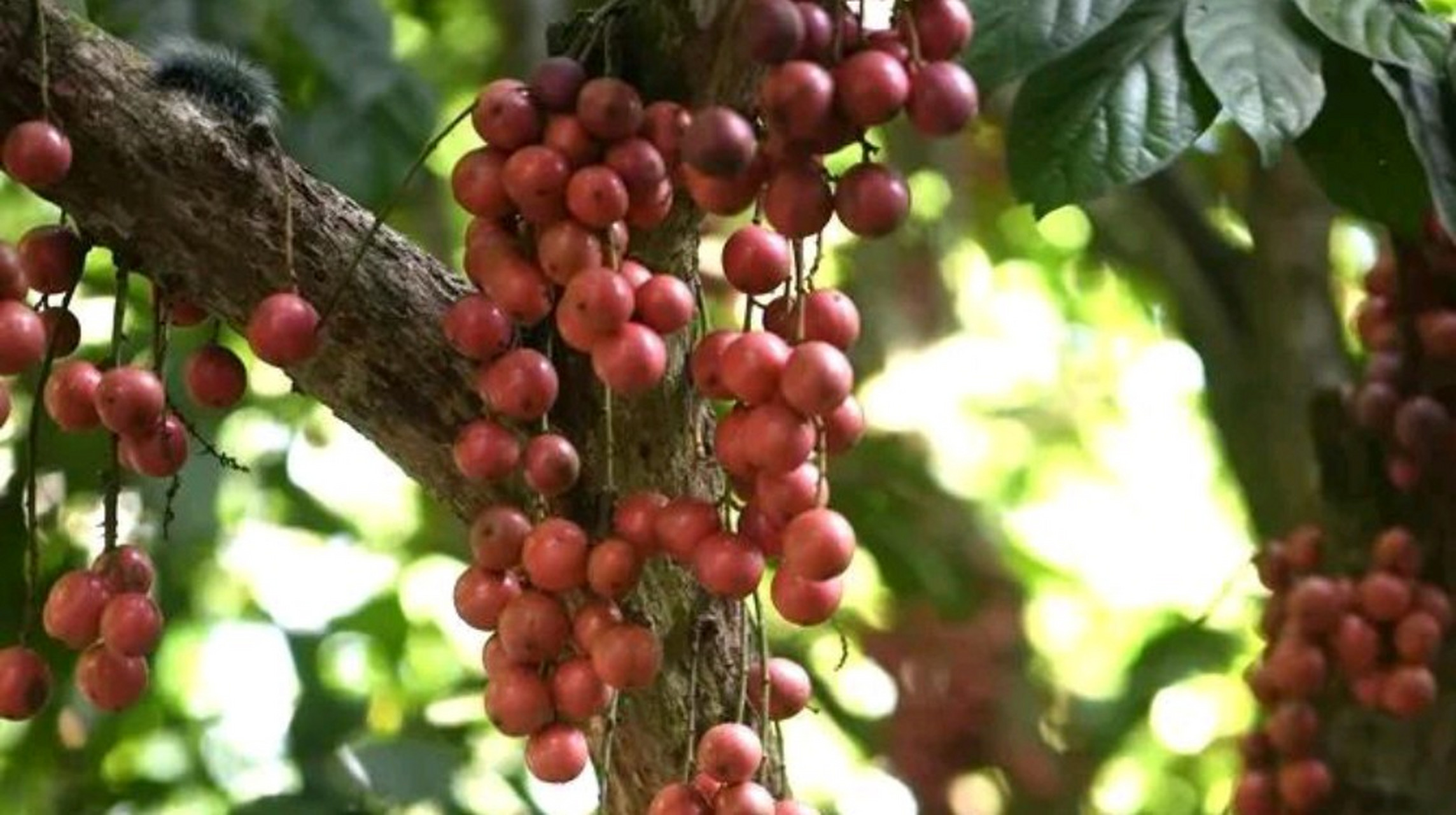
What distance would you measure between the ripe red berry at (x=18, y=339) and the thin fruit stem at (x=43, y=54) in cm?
7

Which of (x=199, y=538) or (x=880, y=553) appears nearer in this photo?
(x=199, y=538)

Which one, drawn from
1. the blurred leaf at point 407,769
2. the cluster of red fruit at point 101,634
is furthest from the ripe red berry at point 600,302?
the blurred leaf at point 407,769

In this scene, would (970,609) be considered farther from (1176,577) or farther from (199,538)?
(1176,577)

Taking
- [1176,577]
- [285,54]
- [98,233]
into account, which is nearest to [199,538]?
[285,54]

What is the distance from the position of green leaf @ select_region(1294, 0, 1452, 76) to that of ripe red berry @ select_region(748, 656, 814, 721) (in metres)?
0.35

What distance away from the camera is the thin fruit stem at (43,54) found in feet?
2.61

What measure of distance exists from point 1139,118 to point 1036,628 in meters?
1.38

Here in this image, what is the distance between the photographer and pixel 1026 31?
0.91m

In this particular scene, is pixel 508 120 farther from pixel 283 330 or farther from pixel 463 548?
pixel 463 548

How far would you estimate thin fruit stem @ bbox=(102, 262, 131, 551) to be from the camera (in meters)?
0.82

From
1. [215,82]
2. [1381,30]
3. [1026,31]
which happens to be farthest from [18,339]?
[1381,30]

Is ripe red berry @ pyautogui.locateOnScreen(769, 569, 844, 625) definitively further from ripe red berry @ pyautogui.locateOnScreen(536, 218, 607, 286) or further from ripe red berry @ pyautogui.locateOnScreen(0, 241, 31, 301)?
ripe red berry @ pyautogui.locateOnScreen(0, 241, 31, 301)

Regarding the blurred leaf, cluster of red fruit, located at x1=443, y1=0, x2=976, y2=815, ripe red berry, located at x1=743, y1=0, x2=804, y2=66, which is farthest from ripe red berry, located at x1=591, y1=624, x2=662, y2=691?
the blurred leaf

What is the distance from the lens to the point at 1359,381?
4.91 ft
